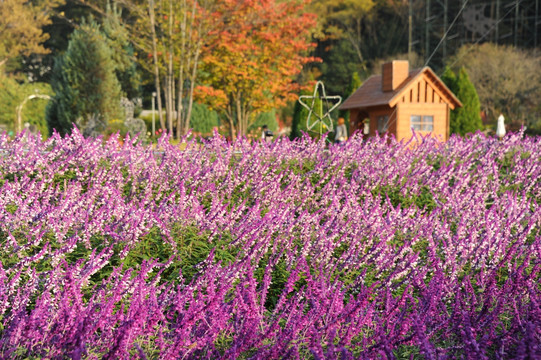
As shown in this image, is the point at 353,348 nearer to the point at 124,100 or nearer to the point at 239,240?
the point at 239,240

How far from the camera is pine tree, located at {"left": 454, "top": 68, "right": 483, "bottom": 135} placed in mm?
27656

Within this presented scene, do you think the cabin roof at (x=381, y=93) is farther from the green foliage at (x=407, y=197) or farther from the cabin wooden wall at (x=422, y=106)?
the green foliage at (x=407, y=197)

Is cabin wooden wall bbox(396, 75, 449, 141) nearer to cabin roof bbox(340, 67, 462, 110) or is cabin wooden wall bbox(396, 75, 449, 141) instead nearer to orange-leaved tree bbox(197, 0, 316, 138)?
cabin roof bbox(340, 67, 462, 110)

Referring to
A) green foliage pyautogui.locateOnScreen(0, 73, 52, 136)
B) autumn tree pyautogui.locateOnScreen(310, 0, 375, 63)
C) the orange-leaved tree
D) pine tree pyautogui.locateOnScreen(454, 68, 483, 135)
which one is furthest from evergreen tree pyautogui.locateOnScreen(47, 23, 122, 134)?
autumn tree pyautogui.locateOnScreen(310, 0, 375, 63)

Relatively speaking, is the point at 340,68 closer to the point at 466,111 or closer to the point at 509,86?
the point at 509,86

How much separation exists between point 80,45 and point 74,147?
19832mm

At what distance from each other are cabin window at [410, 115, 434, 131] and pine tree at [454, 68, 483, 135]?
671 centimetres

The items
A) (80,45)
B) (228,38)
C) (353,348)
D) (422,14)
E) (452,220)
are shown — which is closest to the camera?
(353,348)

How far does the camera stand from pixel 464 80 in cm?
2802

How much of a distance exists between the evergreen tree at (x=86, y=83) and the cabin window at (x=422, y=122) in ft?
38.4

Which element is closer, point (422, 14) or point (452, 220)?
point (452, 220)


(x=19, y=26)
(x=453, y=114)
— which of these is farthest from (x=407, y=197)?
(x=19, y=26)

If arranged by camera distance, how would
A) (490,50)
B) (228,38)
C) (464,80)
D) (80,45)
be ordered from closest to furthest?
1. (228,38)
2. (80,45)
3. (464,80)
4. (490,50)

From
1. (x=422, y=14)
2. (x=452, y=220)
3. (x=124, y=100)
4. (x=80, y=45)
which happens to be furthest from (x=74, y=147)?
(x=422, y=14)
